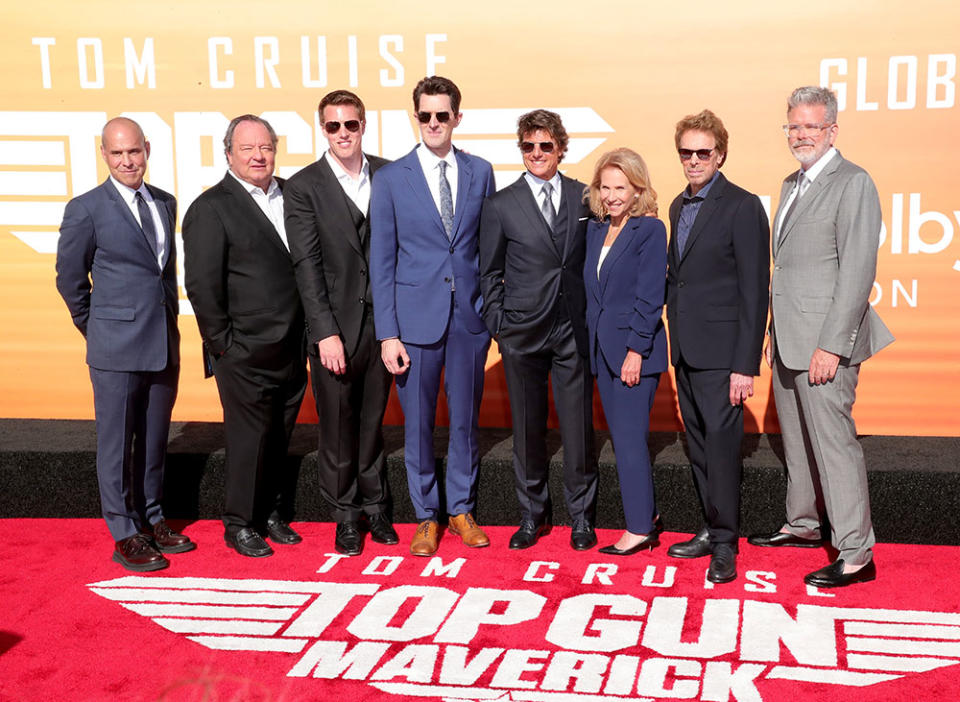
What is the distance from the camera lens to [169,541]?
14.3ft

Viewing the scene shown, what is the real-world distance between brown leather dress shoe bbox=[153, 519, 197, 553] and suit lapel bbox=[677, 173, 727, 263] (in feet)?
7.71

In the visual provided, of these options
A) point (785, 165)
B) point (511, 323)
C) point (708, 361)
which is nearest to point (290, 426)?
point (511, 323)

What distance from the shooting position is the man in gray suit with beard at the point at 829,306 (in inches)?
144

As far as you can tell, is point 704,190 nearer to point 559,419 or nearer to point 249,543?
point 559,419

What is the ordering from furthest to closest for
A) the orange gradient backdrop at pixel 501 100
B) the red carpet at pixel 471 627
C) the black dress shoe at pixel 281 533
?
1. the orange gradient backdrop at pixel 501 100
2. the black dress shoe at pixel 281 533
3. the red carpet at pixel 471 627

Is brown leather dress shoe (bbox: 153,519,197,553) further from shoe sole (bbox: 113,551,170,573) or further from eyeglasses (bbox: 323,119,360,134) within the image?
eyeglasses (bbox: 323,119,360,134)

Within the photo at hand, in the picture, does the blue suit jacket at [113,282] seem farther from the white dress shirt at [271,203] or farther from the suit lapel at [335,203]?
the suit lapel at [335,203]

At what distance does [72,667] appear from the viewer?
3.31 m

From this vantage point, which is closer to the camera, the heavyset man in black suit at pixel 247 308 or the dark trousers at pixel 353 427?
the heavyset man in black suit at pixel 247 308

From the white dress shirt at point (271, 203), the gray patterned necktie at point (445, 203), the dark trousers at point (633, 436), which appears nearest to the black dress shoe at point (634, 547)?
the dark trousers at point (633, 436)

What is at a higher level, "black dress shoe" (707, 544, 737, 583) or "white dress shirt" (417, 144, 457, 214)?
"white dress shirt" (417, 144, 457, 214)

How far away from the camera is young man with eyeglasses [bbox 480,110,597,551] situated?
13.1 ft

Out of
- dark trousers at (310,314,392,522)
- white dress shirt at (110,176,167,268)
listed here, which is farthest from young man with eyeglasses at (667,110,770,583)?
white dress shirt at (110,176,167,268)

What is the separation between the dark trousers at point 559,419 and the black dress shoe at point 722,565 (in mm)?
564
